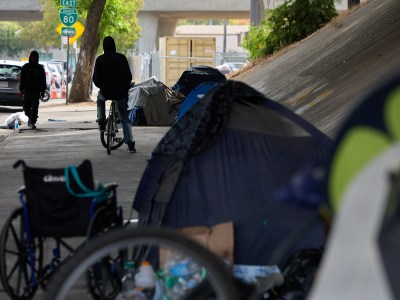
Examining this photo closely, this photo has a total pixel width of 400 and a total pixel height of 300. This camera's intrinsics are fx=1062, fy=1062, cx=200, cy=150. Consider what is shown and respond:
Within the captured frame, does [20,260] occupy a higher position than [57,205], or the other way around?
[57,205]

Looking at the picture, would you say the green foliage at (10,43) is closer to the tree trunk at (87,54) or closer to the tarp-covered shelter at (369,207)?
the tree trunk at (87,54)

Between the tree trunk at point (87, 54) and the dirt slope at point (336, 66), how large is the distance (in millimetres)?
8452

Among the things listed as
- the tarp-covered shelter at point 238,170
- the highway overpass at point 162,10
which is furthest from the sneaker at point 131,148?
the highway overpass at point 162,10

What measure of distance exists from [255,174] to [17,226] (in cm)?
152

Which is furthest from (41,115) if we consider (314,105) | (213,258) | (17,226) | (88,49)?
(213,258)

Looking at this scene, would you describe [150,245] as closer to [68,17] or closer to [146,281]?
[146,281]

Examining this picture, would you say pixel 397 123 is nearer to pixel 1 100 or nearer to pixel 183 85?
pixel 183 85

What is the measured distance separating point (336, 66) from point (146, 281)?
15193 mm

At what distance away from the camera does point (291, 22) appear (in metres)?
30.4

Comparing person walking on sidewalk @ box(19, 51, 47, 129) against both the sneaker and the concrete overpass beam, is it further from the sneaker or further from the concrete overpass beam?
the concrete overpass beam

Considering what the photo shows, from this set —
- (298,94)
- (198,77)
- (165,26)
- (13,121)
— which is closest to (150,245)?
(198,77)

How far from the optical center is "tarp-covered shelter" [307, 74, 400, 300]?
3324 mm

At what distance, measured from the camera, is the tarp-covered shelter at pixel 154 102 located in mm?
20984

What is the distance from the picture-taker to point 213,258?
4188 mm
